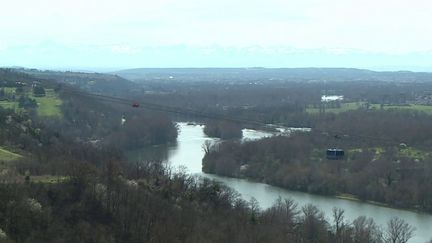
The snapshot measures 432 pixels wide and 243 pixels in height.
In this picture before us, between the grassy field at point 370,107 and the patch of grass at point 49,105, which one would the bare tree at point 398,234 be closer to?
the patch of grass at point 49,105

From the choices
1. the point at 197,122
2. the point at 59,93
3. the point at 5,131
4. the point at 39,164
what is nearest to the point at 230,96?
the point at 197,122

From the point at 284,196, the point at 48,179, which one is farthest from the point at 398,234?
the point at 48,179

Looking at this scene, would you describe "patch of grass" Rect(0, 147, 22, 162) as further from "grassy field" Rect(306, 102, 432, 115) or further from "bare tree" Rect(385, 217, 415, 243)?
"grassy field" Rect(306, 102, 432, 115)

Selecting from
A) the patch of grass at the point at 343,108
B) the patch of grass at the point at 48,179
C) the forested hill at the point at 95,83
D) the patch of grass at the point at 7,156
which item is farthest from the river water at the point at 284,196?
the forested hill at the point at 95,83

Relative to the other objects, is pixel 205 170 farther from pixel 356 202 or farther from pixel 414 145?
pixel 414 145

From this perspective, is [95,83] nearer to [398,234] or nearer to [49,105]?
[49,105]

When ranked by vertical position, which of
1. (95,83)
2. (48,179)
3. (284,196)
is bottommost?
(284,196)

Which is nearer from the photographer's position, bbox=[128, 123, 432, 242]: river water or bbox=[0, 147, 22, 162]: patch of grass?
bbox=[0, 147, 22, 162]: patch of grass

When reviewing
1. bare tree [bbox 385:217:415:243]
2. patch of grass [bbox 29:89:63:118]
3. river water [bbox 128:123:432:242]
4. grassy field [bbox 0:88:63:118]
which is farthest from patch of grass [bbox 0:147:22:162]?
patch of grass [bbox 29:89:63:118]
